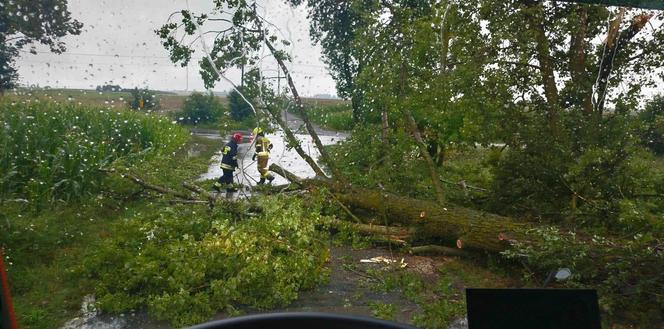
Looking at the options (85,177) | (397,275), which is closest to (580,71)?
(397,275)

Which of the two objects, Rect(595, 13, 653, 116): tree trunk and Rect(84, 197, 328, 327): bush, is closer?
Rect(84, 197, 328, 327): bush

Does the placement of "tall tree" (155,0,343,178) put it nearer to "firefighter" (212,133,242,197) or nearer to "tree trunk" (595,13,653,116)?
"firefighter" (212,133,242,197)

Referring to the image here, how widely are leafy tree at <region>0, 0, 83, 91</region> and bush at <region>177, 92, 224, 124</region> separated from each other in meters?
0.46

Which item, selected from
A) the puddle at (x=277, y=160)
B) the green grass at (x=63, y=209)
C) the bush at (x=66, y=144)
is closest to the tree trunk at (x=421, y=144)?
the puddle at (x=277, y=160)

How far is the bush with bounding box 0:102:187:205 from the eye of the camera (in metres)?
1.81

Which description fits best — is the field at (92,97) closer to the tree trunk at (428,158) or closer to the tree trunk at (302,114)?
the tree trunk at (302,114)

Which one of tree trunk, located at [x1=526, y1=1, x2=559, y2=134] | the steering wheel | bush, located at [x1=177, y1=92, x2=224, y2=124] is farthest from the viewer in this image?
tree trunk, located at [x1=526, y1=1, x2=559, y2=134]

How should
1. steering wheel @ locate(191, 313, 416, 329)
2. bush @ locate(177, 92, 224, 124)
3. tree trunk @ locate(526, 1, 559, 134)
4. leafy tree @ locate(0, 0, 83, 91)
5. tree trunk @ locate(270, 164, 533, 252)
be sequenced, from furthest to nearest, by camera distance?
1. tree trunk @ locate(270, 164, 533, 252)
2. tree trunk @ locate(526, 1, 559, 134)
3. bush @ locate(177, 92, 224, 124)
4. leafy tree @ locate(0, 0, 83, 91)
5. steering wheel @ locate(191, 313, 416, 329)

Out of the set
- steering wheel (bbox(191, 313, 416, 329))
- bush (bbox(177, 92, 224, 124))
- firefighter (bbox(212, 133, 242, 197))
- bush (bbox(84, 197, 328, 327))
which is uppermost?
bush (bbox(177, 92, 224, 124))

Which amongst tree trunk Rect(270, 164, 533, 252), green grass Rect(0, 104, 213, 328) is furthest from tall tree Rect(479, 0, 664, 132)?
green grass Rect(0, 104, 213, 328)

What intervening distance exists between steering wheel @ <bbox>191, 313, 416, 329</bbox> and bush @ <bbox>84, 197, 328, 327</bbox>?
0.95m

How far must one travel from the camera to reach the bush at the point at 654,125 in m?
2.14

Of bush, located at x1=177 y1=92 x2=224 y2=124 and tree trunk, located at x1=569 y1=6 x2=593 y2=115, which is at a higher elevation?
tree trunk, located at x1=569 y1=6 x2=593 y2=115

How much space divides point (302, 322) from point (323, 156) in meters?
1.25
